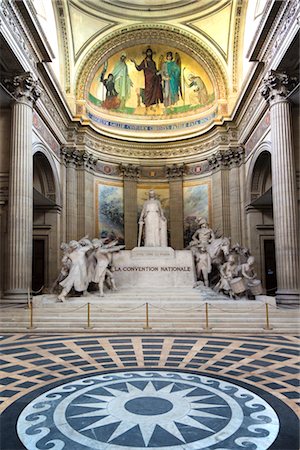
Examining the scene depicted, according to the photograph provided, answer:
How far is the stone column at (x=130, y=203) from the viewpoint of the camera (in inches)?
906

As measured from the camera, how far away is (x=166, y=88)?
24.1m

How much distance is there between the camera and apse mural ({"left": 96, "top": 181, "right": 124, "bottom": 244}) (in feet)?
73.9

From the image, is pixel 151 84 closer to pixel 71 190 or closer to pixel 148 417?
pixel 71 190

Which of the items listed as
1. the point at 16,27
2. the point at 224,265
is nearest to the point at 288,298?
the point at 224,265

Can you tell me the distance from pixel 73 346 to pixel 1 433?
3770 millimetres

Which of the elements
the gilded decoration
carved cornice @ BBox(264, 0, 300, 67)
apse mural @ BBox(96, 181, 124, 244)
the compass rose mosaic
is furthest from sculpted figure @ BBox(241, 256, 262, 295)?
the gilded decoration

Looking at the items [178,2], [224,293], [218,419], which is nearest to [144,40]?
[178,2]

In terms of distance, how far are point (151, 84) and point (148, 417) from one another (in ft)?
74.9

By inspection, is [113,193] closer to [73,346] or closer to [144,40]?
[144,40]

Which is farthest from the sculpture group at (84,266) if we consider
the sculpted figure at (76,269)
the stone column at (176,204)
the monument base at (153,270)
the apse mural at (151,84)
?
the apse mural at (151,84)

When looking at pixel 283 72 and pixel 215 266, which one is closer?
pixel 283 72

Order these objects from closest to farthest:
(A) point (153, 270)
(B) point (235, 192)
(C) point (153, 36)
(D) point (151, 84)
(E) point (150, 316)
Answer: (E) point (150, 316) → (A) point (153, 270) → (B) point (235, 192) → (C) point (153, 36) → (D) point (151, 84)

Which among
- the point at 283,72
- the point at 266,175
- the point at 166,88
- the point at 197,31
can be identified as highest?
the point at 197,31

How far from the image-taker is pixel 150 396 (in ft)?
14.1
